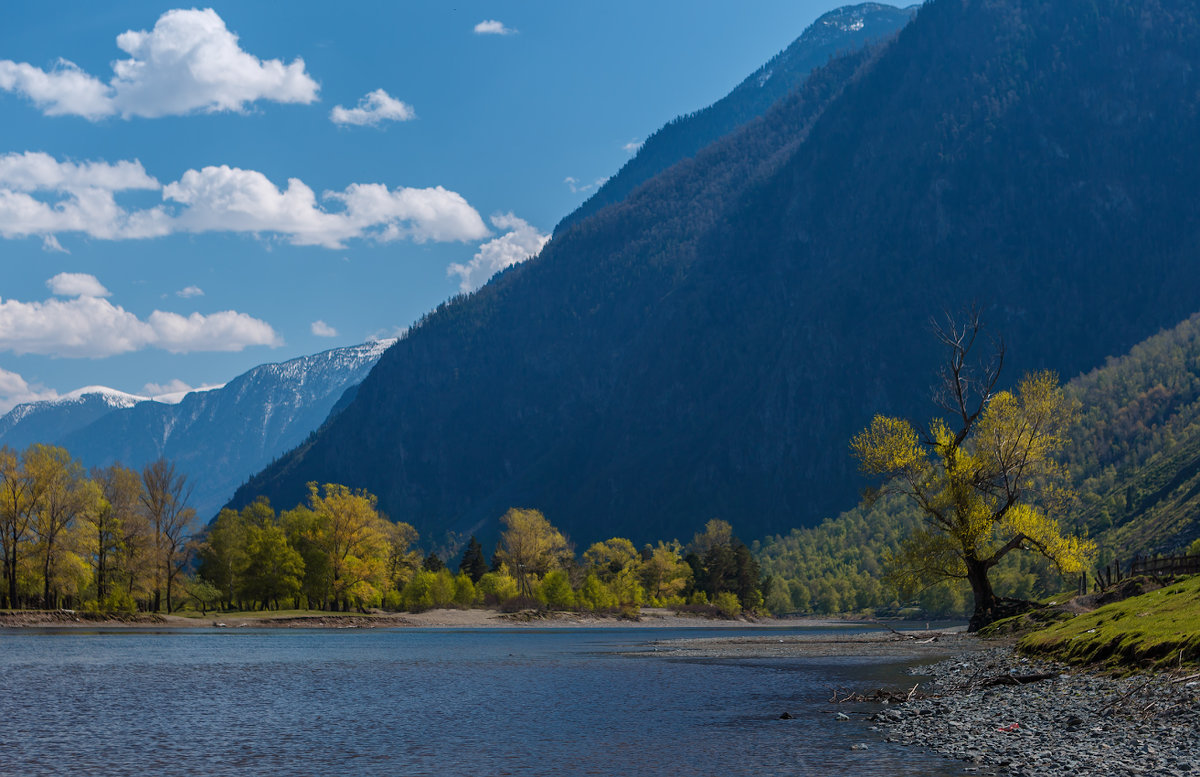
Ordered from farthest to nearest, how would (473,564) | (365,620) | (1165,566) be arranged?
1. (473,564)
2. (365,620)
3. (1165,566)

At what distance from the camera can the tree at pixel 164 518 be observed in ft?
387

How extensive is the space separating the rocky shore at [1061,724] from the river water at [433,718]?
1.47 m

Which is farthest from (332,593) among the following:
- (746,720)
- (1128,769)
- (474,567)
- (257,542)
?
(1128,769)

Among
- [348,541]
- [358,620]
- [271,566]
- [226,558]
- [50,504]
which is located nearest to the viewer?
[50,504]

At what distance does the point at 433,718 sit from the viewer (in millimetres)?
34594

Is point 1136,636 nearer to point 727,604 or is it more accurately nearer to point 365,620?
point 365,620

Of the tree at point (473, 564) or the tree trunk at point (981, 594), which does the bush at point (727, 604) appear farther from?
the tree trunk at point (981, 594)

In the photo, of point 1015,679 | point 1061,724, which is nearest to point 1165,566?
point 1015,679

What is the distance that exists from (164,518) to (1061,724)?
117m

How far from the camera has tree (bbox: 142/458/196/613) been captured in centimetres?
11800

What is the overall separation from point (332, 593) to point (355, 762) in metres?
119

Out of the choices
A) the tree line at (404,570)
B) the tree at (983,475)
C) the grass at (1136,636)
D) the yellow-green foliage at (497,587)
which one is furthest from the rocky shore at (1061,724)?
the yellow-green foliage at (497,587)

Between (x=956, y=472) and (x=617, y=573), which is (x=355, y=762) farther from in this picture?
(x=617, y=573)

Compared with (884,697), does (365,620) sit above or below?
below
